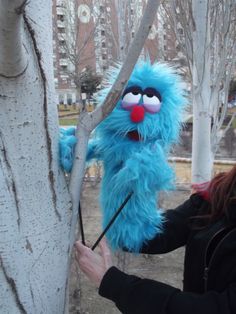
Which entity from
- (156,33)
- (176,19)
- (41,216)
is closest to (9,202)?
(41,216)

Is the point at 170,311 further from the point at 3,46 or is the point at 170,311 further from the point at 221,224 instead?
the point at 3,46

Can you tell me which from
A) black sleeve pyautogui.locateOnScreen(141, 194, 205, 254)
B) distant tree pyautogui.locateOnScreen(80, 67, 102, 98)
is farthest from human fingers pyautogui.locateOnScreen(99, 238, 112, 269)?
distant tree pyautogui.locateOnScreen(80, 67, 102, 98)

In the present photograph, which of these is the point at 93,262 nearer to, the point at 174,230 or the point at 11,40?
the point at 174,230

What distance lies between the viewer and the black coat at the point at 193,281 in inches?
39.8

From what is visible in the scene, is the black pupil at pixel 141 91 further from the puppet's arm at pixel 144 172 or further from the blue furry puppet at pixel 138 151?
the puppet's arm at pixel 144 172

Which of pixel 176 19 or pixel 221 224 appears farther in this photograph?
pixel 176 19

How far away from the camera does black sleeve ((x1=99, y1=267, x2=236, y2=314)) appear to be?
3.26 feet

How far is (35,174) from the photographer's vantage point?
99 cm

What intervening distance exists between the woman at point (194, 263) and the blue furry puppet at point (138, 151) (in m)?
0.11

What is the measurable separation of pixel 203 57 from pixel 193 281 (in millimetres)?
2769

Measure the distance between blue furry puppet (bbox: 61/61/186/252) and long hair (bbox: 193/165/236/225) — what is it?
144mm

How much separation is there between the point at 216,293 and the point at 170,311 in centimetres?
13

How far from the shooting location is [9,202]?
962mm

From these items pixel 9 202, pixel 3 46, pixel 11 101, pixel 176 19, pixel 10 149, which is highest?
pixel 176 19
